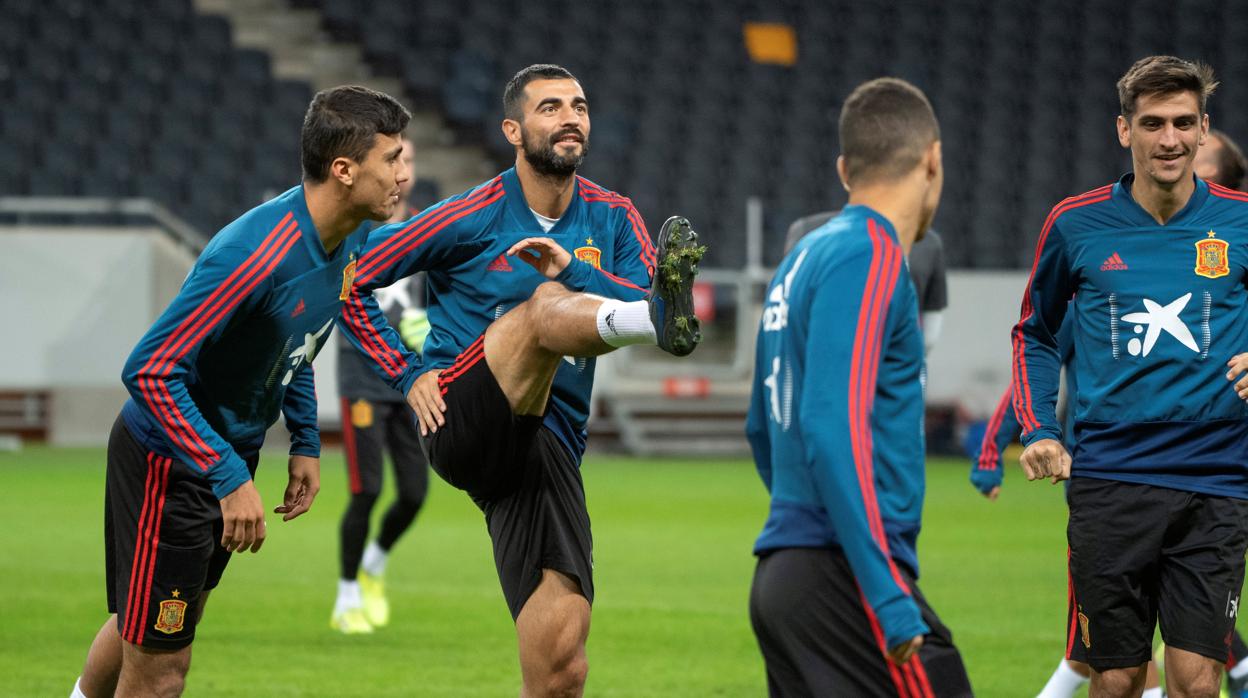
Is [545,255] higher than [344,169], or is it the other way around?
[344,169]

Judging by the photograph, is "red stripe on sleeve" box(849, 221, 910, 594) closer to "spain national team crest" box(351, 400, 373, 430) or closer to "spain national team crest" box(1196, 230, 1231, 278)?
"spain national team crest" box(1196, 230, 1231, 278)

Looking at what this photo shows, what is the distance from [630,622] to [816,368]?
541 centimetres

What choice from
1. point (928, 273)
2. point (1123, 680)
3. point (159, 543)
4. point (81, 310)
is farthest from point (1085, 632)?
point (81, 310)

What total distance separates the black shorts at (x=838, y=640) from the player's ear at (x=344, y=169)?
6.24 feet

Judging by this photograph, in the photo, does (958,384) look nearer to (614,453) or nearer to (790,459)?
(614,453)

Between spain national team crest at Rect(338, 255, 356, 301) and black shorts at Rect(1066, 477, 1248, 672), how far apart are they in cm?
A: 235

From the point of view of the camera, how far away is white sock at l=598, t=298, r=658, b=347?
13.9 feet

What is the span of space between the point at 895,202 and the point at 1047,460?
1.79 m

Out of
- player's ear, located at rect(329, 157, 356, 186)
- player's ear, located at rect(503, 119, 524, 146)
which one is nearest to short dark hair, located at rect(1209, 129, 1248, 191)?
player's ear, located at rect(503, 119, 524, 146)

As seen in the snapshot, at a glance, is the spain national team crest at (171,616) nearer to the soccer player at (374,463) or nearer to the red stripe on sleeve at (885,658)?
the red stripe on sleeve at (885,658)

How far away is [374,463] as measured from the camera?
8477mm

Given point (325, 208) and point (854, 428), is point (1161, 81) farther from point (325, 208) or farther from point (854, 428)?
point (325, 208)

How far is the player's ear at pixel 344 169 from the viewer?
4.54m

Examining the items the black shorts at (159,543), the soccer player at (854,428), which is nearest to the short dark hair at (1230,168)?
the soccer player at (854,428)
